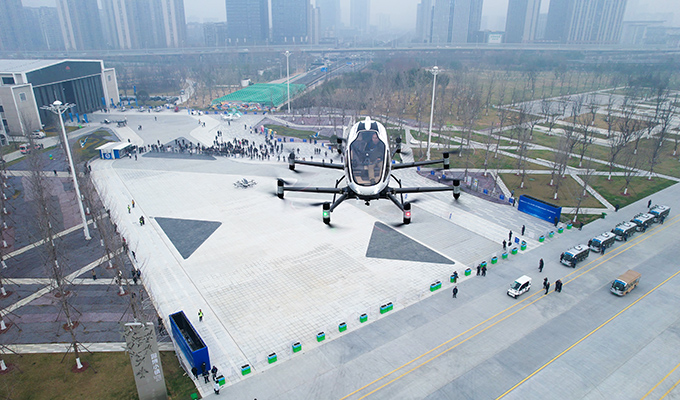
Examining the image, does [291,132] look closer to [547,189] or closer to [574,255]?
[547,189]

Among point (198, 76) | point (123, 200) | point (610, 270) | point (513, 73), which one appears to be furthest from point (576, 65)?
point (123, 200)

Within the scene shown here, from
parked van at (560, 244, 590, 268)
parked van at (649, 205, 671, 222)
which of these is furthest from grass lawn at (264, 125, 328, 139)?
parked van at (649, 205, 671, 222)

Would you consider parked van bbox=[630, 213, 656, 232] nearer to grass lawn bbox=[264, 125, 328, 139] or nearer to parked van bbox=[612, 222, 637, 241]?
parked van bbox=[612, 222, 637, 241]

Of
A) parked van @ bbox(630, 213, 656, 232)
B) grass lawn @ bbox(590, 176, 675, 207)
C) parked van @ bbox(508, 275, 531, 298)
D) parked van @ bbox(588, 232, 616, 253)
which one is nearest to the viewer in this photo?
parked van @ bbox(508, 275, 531, 298)

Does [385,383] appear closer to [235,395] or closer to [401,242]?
[235,395]

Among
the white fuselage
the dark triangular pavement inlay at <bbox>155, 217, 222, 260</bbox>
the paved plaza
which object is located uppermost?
the white fuselage

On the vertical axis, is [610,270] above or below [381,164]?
below
